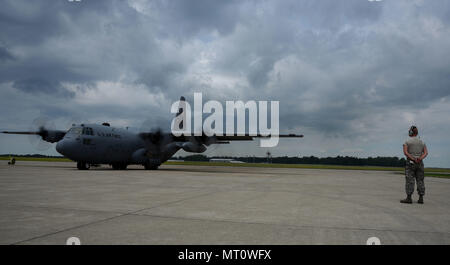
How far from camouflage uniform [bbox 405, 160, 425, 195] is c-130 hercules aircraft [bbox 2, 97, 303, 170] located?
20.8 metres

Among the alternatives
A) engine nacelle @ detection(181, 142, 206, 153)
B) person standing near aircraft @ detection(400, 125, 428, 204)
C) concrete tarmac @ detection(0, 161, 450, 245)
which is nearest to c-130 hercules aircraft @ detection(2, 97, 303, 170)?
engine nacelle @ detection(181, 142, 206, 153)

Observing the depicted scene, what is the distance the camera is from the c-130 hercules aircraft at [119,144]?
24.9 metres

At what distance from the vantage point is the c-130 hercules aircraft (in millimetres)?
24938

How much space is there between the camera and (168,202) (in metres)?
8.05

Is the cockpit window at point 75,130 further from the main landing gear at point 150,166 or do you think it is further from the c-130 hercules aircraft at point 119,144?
the main landing gear at point 150,166

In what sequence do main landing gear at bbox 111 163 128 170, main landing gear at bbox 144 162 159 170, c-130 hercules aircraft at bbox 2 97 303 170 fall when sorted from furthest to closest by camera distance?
main landing gear at bbox 144 162 159 170 < main landing gear at bbox 111 163 128 170 < c-130 hercules aircraft at bbox 2 97 303 170

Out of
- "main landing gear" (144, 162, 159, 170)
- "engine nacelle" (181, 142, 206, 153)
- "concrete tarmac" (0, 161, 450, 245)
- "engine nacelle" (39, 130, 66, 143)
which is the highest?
"engine nacelle" (39, 130, 66, 143)

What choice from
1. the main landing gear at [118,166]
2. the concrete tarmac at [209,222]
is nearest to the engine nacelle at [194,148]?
the main landing gear at [118,166]

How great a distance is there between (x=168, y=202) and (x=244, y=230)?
11.9ft

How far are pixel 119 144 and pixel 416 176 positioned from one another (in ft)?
84.0

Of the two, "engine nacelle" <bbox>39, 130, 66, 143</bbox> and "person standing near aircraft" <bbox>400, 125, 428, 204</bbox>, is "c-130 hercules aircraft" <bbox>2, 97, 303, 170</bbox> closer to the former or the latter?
"engine nacelle" <bbox>39, 130, 66, 143</bbox>

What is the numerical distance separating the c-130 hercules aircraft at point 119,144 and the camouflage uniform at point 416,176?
20.8 metres
